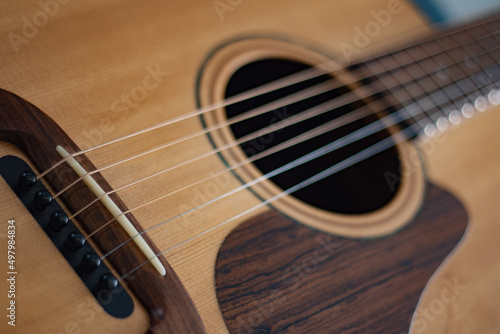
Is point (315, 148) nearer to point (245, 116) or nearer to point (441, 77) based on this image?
point (245, 116)

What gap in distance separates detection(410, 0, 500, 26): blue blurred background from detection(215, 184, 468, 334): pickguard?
21.0 inches

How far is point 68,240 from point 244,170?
246 millimetres

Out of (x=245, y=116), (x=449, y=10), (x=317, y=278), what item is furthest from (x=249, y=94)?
(x=449, y=10)

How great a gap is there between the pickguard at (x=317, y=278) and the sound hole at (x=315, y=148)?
96 millimetres

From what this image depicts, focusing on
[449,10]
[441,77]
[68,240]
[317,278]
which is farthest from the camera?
[449,10]

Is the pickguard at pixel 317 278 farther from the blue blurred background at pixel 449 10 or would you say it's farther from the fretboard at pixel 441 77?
the blue blurred background at pixel 449 10

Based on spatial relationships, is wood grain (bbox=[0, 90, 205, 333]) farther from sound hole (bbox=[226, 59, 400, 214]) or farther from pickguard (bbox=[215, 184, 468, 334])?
sound hole (bbox=[226, 59, 400, 214])

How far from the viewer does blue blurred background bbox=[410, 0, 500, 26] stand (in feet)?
3.24

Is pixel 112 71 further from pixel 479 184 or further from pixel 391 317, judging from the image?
pixel 479 184

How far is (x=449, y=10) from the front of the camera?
117 centimetres

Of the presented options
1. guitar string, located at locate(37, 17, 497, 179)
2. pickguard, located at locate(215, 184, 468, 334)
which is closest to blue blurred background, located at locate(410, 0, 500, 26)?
guitar string, located at locate(37, 17, 497, 179)

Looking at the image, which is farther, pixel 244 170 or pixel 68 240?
pixel 244 170

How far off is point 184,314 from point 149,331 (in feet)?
0.14

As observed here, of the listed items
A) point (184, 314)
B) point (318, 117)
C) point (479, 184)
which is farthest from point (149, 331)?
point (479, 184)
